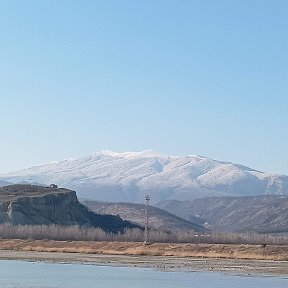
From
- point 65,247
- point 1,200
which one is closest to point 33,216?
point 1,200

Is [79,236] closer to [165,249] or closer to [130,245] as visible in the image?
[130,245]

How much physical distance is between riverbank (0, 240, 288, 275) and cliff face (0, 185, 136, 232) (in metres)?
41.2

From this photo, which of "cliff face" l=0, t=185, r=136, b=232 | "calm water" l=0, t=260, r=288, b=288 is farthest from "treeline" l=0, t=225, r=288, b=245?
"calm water" l=0, t=260, r=288, b=288

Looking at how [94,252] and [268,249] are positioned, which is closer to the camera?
[268,249]

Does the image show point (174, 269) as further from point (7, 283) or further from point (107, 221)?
point (107, 221)

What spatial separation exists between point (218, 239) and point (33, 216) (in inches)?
1651

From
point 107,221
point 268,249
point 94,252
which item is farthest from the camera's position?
point 107,221

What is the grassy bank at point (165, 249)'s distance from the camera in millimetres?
92375

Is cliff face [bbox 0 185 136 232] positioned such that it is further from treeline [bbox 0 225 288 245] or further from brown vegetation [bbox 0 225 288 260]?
brown vegetation [bbox 0 225 288 260]

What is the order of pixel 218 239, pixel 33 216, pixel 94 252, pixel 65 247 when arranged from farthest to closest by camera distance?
pixel 33 216 < pixel 218 239 < pixel 65 247 < pixel 94 252

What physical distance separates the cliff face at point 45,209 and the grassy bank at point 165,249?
40.6m

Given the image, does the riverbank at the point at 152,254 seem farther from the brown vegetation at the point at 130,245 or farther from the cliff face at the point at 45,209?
the cliff face at the point at 45,209

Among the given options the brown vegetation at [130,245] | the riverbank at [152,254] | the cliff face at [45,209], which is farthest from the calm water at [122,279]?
the cliff face at [45,209]

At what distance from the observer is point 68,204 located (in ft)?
592
